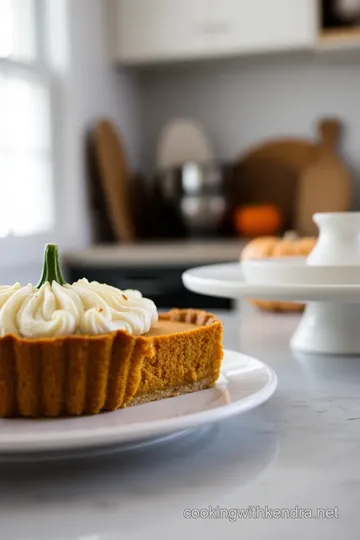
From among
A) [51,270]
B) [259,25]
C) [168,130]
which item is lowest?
[51,270]

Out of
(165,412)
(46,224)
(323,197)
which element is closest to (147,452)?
(165,412)

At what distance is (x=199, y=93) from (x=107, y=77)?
448 millimetres

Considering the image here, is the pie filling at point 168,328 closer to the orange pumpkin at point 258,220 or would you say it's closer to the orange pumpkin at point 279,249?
the orange pumpkin at point 279,249

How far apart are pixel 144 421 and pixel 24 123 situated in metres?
2.50

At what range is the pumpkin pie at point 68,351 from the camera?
2.30 ft

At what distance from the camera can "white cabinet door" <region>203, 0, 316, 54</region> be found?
310cm

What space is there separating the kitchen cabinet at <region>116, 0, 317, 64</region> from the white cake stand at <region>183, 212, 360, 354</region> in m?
2.12

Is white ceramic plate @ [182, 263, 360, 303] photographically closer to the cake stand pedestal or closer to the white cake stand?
the white cake stand

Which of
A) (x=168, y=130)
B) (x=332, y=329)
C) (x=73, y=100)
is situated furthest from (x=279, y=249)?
(x=168, y=130)

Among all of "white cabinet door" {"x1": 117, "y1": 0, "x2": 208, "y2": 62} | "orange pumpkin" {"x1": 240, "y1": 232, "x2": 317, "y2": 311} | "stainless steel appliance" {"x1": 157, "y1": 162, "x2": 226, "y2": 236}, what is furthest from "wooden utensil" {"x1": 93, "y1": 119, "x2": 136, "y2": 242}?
"orange pumpkin" {"x1": 240, "y1": 232, "x2": 317, "y2": 311}

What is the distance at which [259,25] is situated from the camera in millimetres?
3160

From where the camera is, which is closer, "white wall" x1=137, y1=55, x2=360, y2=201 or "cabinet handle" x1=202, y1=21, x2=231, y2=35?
"cabinet handle" x1=202, y1=21, x2=231, y2=35

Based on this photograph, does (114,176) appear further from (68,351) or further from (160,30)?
(68,351)

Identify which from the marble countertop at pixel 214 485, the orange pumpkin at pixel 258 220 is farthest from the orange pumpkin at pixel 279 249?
the orange pumpkin at pixel 258 220
